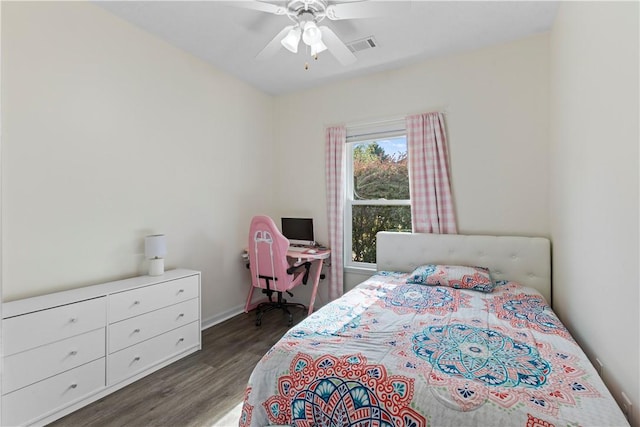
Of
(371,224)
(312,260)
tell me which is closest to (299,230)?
(312,260)

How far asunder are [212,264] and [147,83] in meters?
1.87

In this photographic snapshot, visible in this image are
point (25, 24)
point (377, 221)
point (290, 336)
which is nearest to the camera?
point (290, 336)

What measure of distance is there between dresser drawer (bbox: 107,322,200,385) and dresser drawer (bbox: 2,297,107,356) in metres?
0.31

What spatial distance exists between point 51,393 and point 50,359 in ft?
0.66

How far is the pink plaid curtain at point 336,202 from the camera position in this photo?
3.52 meters

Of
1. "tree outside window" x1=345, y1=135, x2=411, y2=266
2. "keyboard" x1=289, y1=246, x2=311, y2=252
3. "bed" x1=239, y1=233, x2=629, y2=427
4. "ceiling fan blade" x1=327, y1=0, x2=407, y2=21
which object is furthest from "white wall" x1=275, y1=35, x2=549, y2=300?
"keyboard" x1=289, y1=246, x2=311, y2=252

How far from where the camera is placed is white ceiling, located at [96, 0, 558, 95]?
2.27m

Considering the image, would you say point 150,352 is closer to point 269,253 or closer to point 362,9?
point 269,253

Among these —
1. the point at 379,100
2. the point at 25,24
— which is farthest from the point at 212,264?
the point at 379,100

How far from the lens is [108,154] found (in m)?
2.34

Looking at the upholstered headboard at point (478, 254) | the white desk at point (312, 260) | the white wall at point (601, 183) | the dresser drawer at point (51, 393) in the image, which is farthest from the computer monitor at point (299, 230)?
the white wall at point (601, 183)

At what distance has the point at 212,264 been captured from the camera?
10.6 ft

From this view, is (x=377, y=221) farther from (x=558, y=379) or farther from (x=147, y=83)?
(x=147, y=83)

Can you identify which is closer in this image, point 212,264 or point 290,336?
point 290,336
